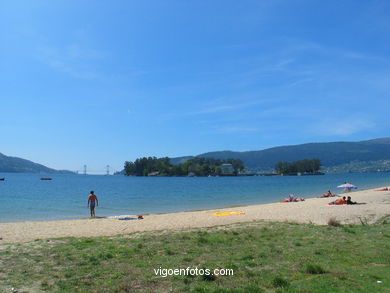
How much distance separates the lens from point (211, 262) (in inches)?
303

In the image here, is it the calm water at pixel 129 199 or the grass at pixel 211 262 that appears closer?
the grass at pixel 211 262

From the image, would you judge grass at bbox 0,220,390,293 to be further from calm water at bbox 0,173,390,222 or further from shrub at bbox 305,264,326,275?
calm water at bbox 0,173,390,222

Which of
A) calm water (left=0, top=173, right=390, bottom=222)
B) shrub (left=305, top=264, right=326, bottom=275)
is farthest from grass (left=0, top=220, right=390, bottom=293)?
Answer: calm water (left=0, top=173, right=390, bottom=222)

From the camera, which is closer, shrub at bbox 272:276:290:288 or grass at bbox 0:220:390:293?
shrub at bbox 272:276:290:288

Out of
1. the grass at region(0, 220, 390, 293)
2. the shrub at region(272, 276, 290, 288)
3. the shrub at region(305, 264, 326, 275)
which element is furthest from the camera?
the shrub at region(305, 264, 326, 275)

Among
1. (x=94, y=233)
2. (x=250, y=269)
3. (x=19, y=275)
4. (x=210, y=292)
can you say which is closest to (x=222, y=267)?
(x=250, y=269)

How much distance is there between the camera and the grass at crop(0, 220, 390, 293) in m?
6.03

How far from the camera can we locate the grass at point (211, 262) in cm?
603

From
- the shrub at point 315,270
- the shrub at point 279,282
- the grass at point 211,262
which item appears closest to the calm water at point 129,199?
the grass at point 211,262

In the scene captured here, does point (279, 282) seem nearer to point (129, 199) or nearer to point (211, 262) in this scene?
point (211, 262)

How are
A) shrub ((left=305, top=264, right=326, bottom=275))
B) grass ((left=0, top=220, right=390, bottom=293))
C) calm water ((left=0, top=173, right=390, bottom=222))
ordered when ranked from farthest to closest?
calm water ((left=0, top=173, right=390, bottom=222))
shrub ((left=305, top=264, right=326, bottom=275))
grass ((left=0, top=220, right=390, bottom=293))

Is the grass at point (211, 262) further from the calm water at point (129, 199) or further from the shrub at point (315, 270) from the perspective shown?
the calm water at point (129, 199)

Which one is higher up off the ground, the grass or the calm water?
the grass

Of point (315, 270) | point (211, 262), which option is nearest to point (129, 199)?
point (211, 262)
